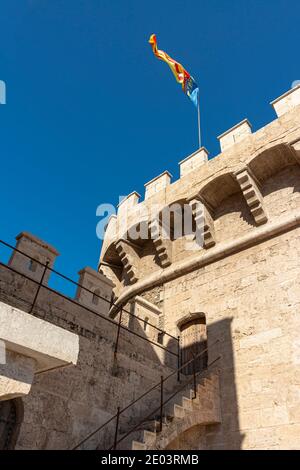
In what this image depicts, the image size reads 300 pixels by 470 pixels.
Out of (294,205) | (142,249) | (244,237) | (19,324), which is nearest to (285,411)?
(244,237)

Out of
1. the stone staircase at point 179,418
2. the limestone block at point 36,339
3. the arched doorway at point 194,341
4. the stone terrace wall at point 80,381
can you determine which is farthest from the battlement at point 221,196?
the limestone block at point 36,339

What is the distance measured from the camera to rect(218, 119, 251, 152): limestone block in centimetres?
996

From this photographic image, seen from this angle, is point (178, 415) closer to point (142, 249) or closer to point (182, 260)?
point (182, 260)

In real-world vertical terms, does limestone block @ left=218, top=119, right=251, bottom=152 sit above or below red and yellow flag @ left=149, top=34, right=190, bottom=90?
below

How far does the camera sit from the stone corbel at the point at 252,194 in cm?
888

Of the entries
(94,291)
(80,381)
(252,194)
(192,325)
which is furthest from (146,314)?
(252,194)

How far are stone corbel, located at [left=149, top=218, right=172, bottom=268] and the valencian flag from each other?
5833 millimetres

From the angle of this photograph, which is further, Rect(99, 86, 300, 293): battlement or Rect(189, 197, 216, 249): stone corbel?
Rect(189, 197, 216, 249): stone corbel

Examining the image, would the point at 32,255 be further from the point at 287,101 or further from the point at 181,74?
the point at 181,74

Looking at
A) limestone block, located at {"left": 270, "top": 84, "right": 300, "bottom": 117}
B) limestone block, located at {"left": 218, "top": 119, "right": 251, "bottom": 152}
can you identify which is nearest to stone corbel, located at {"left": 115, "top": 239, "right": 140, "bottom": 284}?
limestone block, located at {"left": 218, "top": 119, "right": 251, "bottom": 152}

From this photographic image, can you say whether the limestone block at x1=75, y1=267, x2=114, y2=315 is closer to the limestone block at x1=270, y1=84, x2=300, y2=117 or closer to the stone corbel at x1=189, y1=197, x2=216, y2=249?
the stone corbel at x1=189, y1=197, x2=216, y2=249

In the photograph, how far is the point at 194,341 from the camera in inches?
347

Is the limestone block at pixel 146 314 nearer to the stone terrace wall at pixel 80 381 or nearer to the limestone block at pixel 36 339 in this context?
the stone terrace wall at pixel 80 381

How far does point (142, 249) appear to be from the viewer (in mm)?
12289
